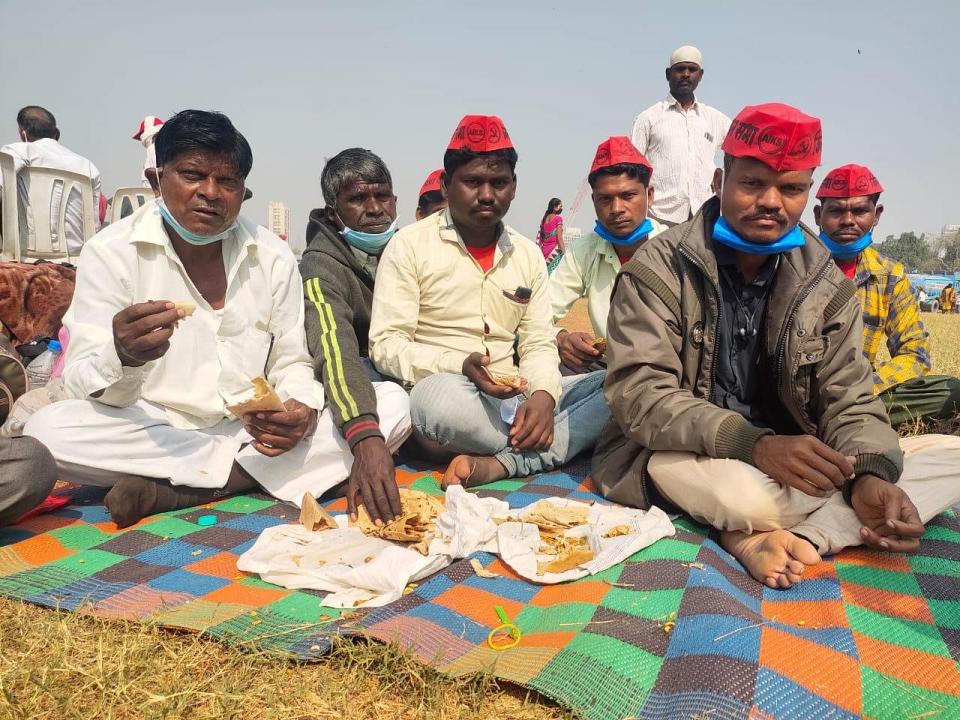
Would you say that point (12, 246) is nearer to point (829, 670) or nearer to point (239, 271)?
point (239, 271)

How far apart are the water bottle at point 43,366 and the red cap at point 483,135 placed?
3253 millimetres

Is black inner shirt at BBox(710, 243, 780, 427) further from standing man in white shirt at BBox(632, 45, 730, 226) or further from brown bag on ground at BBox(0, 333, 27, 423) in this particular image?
standing man in white shirt at BBox(632, 45, 730, 226)

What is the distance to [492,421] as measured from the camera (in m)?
3.51

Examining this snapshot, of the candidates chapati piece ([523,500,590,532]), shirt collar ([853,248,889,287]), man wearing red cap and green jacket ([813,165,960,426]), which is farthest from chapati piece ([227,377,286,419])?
shirt collar ([853,248,889,287])

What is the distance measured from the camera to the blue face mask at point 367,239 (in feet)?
13.2

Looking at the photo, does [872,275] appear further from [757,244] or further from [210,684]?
[210,684]

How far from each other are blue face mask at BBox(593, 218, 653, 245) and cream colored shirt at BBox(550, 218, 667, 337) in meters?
0.08

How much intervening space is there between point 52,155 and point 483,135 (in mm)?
5764

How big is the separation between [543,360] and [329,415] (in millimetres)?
1245

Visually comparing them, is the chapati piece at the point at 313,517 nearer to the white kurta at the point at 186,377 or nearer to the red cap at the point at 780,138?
the white kurta at the point at 186,377

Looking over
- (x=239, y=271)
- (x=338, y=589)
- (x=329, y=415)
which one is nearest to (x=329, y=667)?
(x=338, y=589)

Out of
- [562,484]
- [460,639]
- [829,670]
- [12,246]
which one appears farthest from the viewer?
[12,246]

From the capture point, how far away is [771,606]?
7.22 ft

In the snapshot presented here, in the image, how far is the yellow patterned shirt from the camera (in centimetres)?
434
